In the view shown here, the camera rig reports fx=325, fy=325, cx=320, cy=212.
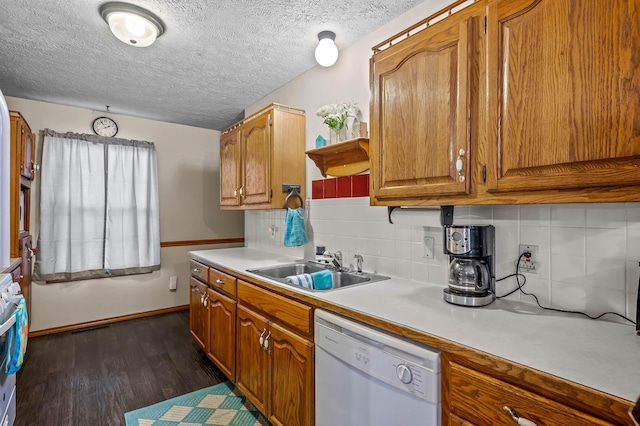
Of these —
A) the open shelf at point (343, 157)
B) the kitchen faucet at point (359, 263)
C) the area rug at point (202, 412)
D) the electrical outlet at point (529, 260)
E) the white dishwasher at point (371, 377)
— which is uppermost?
the open shelf at point (343, 157)

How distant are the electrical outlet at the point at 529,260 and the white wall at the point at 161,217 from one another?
3.78 metres

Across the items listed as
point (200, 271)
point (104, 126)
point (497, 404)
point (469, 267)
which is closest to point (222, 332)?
point (200, 271)

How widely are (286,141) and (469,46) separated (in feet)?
5.05

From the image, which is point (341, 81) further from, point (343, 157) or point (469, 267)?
point (469, 267)

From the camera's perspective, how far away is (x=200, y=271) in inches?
105

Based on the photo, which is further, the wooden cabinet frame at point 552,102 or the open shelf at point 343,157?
the open shelf at point 343,157

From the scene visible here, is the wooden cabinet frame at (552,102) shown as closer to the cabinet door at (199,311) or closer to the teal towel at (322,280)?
the teal towel at (322,280)

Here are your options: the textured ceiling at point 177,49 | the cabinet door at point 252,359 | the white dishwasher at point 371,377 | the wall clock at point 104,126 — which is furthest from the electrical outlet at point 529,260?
the wall clock at point 104,126

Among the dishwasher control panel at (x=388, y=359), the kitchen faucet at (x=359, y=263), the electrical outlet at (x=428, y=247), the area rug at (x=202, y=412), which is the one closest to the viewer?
the dishwasher control panel at (x=388, y=359)

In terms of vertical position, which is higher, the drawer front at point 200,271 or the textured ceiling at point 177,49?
the textured ceiling at point 177,49

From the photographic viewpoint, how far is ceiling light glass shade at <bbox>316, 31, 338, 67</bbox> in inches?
81.2

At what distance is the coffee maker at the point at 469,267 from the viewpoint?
1322 millimetres

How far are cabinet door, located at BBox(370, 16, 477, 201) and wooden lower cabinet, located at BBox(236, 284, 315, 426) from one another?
0.85 meters

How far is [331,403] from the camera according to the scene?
136cm
